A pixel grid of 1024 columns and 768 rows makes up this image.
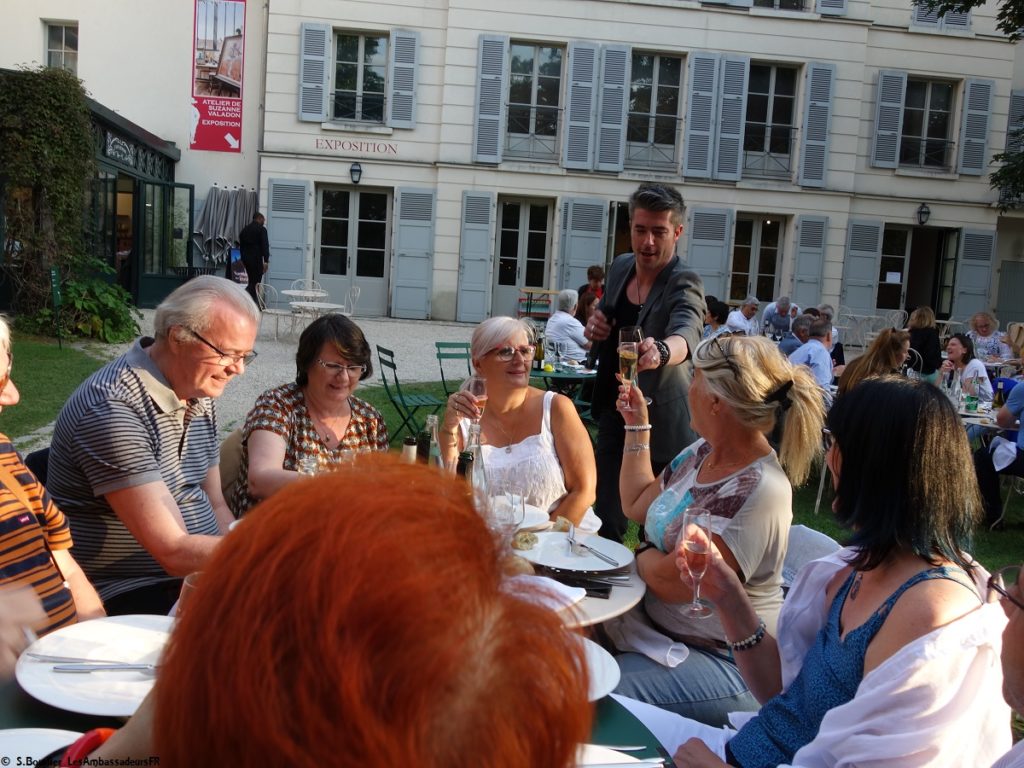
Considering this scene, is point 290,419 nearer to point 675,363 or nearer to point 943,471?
point 675,363

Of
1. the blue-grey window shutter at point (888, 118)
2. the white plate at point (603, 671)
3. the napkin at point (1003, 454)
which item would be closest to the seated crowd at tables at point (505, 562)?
the white plate at point (603, 671)

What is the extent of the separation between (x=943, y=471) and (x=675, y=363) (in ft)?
7.23

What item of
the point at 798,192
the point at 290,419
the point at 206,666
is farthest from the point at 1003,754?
the point at 798,192

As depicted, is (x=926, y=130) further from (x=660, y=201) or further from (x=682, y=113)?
(x=660, y=201)

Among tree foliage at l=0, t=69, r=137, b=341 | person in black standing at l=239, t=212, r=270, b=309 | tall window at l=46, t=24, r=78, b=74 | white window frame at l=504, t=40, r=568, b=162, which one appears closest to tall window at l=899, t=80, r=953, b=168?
white window frame at l=504, t=40, r=568, b=162

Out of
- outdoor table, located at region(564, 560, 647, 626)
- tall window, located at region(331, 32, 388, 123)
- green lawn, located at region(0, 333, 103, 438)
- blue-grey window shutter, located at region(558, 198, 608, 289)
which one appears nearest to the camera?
outdoor table, located at region(564, 560, 647, 626)

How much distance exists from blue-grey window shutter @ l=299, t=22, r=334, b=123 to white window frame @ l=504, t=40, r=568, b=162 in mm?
4173

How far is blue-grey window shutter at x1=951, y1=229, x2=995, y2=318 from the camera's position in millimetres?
20719

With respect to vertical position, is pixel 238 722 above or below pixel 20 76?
below

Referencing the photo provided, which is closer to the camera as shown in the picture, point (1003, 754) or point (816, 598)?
point (1003, 754)

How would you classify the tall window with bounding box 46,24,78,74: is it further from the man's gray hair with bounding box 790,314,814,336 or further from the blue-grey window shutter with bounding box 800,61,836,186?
the man's gray hair with bounding box 790,314,814,336

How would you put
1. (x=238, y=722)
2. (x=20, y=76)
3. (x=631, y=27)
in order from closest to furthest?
1. (x=238, y=722)
2. (x=20, y=76)
3. (x=631, y=27)

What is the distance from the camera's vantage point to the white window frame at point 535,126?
65.0 ft

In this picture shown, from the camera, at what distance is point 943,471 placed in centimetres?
177
